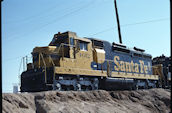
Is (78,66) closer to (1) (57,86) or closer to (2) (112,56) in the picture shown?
(1) (57,86)

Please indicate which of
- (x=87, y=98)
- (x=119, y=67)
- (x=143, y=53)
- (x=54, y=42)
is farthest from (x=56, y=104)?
(x=143, y=53)

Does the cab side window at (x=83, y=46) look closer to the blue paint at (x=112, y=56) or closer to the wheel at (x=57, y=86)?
the blue paint at (x=112, y=56)

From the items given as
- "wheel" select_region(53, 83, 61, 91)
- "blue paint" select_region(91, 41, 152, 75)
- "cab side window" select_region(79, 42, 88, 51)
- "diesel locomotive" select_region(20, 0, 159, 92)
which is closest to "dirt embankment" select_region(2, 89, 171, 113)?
"wheel" select_region(53, 83, 61, 91)

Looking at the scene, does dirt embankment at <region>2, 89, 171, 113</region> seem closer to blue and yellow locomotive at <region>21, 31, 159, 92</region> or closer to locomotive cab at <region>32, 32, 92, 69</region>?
blue and yellow locomotive at <region>21, 31, 159, 92</region>

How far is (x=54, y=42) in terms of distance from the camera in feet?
50.3

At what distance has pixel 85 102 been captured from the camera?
1208cm

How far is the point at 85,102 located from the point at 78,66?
108 inches

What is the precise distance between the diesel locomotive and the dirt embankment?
3.61 ft

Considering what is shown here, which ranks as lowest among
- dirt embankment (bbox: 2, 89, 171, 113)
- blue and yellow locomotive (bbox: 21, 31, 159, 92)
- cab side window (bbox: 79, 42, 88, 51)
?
dirt embankment (bbox: 2, 89, 171, 113)

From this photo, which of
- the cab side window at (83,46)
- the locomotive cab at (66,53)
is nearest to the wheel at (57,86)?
the locomotive cab at (66,53)

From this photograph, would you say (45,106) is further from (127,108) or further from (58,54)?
(127,108)

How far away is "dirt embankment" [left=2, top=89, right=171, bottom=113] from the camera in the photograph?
9.45 m

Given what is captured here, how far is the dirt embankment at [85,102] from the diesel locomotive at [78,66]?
110cm

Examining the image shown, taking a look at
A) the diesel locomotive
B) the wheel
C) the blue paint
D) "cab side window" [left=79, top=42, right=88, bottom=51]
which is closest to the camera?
the wheel
